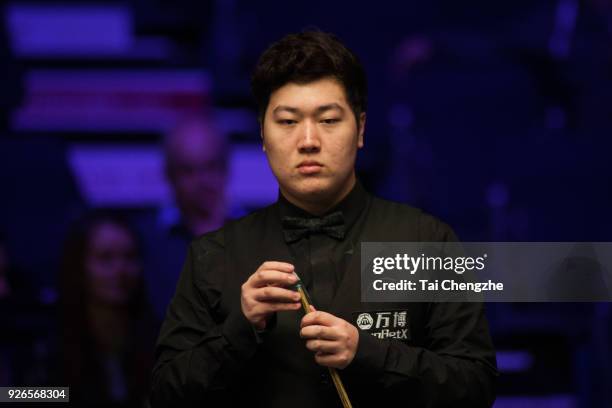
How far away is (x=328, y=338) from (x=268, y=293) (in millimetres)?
154

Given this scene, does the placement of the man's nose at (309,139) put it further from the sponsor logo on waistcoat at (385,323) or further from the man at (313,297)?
the sponsor logo on waistcoat at (385,323)

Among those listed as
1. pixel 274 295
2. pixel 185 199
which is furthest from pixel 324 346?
pixel 185 199

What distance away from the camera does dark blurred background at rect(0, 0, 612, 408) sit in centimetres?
376

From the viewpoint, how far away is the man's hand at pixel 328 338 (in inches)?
76.9

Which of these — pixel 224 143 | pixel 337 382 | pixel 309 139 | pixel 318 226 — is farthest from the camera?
pixel 224 143

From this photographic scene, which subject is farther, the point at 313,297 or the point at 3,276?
the point at 3,276

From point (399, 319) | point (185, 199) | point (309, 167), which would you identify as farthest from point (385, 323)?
point (185, 199)

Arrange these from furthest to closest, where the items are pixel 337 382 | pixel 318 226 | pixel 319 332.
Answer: pixel 318 226 → pixel 337 382 → pixel 319 332

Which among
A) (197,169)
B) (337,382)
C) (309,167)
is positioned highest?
(197,169)

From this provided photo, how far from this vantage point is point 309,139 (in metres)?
2.18

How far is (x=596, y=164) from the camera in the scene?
373 centimetres

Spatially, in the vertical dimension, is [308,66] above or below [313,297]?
above

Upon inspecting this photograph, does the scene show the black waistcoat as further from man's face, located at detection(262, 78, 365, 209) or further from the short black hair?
the short black hair

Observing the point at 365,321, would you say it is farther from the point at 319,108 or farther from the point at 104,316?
the point at 104,316
